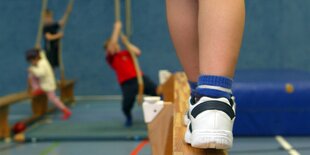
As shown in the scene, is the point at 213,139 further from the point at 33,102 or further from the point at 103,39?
the point at 103,39

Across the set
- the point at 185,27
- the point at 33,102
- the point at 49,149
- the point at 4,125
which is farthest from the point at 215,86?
the point at 33,102

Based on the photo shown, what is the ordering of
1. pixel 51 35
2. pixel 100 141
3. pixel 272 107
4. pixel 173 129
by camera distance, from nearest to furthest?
pixel 173 129 → pixel 100 141 → pixel 272 107 → pixel 51 35

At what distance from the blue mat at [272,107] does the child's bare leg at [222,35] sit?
3523 millimetres

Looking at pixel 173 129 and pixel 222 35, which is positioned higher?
pixel 222 35

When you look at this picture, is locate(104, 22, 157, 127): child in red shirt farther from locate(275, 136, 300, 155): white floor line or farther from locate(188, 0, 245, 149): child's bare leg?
locate(188, 0, 245, 149): child's bare leg

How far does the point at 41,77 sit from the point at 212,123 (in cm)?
485

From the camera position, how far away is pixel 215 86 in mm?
860

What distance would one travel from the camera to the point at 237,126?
14.6ft

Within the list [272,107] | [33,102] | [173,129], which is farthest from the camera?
[33,102]

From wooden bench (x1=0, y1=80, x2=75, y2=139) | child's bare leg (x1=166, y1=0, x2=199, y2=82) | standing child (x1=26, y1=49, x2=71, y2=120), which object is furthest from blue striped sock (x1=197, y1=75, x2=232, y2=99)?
standing child (x1=26, y1=49, x2=71, y2=120)

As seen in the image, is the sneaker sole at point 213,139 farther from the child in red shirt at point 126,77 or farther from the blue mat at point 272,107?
the child in red shirt at point 126,77

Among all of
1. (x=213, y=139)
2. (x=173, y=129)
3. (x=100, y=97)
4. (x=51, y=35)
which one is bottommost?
(x=100, y=97)

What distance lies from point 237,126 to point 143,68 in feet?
10.7

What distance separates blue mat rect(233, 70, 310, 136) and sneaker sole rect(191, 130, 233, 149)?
3.57 m
